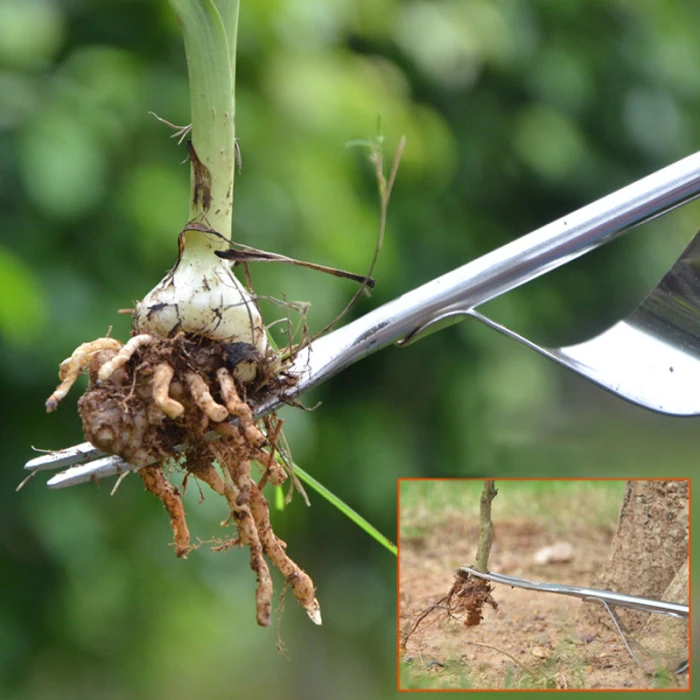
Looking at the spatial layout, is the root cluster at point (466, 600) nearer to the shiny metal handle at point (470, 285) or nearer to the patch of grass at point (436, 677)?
the patch of grass at point (436, 677)

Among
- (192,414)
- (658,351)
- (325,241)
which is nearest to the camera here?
(192,414)

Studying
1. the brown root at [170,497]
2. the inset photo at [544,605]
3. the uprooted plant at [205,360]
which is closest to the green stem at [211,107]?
the uprooted plant at [205,360]

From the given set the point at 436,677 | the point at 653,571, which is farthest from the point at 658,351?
the point at 436,677

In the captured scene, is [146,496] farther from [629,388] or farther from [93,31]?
[629,388]

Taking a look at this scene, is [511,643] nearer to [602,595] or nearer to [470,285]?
[602,595]

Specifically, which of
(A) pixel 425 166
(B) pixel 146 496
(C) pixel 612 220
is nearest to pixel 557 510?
(C) pixel 612 220
